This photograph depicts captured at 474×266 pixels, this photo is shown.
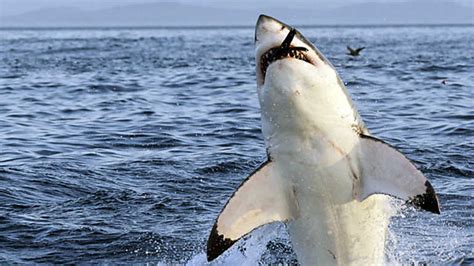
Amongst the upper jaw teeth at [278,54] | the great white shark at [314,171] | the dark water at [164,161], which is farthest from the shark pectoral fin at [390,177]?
the dark water at [164,161]

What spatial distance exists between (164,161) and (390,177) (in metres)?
7.15

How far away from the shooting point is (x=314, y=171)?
6.51 meters

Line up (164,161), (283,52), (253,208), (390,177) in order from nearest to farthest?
(283,52) < (390,177) < (253,208) < (164,161)

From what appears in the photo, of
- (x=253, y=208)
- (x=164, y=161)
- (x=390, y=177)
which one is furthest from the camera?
(x=164, y=161)

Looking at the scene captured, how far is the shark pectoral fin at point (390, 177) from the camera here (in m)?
6.38

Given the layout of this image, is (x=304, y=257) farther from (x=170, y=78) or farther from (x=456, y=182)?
(x=170, y=78)

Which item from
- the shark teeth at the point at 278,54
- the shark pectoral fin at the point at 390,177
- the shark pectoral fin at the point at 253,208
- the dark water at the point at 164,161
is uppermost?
the shark teeth at the point at 278,54

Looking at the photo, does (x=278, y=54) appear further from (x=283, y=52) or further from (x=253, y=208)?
(x=253, y=208)

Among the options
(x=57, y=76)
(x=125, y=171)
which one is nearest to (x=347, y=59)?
(x=57, y=76)

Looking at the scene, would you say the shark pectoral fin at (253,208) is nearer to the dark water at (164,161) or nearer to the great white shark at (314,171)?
the great white shark at (314,171)

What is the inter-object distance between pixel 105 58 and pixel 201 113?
837 inches

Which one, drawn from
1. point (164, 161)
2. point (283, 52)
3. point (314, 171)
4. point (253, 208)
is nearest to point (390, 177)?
point (314, 171)

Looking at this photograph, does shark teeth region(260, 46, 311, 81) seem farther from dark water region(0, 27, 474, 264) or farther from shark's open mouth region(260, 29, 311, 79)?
dark water region(0, 27, 474, 264)

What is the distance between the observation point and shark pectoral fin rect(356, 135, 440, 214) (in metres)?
6.38
